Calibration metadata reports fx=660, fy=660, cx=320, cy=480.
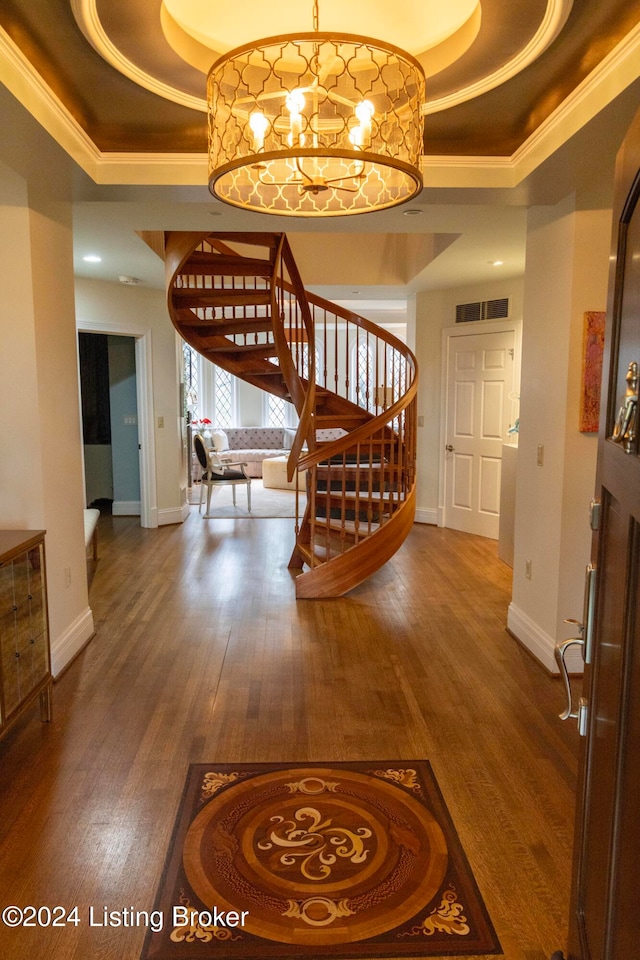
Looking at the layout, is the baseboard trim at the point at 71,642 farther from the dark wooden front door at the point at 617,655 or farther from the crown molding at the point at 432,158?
the dark wooden front door at the point at 617,655

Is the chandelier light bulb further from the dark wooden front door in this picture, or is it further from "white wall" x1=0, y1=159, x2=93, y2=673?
"white wall" x1=0, y1=159, x2=93, y2=673

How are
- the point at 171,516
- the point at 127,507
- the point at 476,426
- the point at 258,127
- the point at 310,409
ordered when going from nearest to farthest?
the point at 258,127, the point at 310,409, the point at 476,426, the point at 171,516, the point at 127,507

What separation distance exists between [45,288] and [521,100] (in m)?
2.41

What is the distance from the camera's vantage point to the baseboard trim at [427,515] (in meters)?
7.63

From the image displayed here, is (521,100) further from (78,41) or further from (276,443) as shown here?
(276,443)

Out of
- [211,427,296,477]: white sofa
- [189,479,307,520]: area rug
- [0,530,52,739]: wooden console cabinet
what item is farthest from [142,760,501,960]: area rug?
[211,427,296,477]: white sofa

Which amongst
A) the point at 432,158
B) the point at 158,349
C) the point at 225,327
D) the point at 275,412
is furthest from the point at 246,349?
the point at 275,412

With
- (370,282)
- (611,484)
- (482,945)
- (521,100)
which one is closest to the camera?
(611,484)

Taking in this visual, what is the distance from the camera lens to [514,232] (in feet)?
15.6

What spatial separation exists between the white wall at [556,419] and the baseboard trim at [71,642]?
2661mm

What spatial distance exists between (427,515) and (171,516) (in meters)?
2.95

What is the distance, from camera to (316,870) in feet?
6.98

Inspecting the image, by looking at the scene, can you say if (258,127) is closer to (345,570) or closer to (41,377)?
(41,377)

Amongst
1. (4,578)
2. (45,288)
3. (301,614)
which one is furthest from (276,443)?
(4,578)
